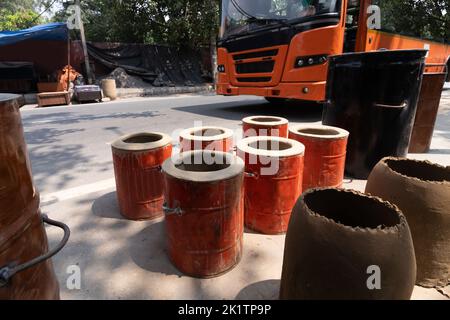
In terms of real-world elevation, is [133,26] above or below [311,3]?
above

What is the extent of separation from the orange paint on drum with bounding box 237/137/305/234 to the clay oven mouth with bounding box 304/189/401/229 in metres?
0.71

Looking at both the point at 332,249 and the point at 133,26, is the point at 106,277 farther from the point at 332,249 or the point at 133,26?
the point at 133,26

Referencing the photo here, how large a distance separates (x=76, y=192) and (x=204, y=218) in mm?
2150

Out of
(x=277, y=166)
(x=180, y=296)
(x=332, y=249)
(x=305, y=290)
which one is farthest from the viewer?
(x=277, y=166)

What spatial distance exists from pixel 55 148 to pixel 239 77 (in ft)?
15.5

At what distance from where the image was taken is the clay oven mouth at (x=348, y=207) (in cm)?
172

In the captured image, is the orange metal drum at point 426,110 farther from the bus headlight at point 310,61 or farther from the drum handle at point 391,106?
the bus headlight at point 310,61

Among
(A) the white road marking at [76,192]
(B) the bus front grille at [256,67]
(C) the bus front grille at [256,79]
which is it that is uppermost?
(B) the bus front grille at [256,67]

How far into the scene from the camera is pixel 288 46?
6.40 m

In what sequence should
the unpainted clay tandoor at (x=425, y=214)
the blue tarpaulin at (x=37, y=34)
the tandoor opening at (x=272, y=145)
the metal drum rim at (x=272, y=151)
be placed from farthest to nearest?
the blue tarpaulin at (x=37, y=34) → the tandoor opening at (x=272, y=145) → the metal drum rim at (x=272, y=151) → the unpainted clay tandoor at (x=425, y=214)

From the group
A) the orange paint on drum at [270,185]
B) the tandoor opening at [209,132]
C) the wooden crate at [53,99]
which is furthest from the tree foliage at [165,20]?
the orange paint on drum at [270,185]

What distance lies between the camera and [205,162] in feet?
8.02

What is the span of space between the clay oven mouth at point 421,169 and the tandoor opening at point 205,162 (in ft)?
4.27

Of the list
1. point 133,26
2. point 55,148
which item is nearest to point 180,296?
point 55,148
